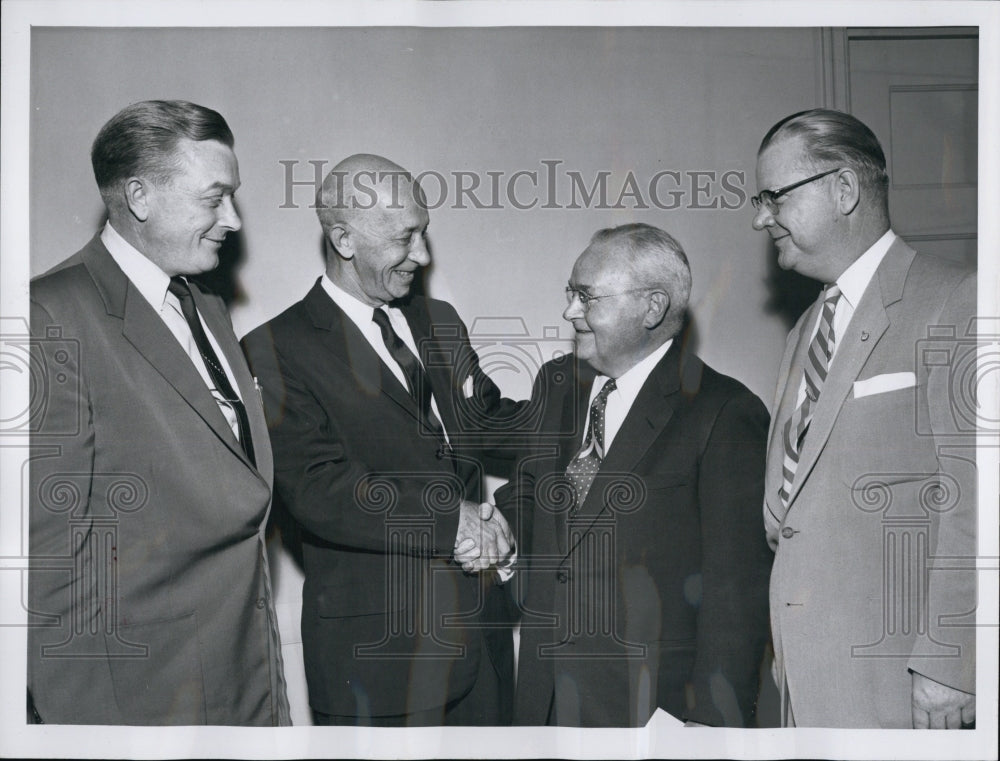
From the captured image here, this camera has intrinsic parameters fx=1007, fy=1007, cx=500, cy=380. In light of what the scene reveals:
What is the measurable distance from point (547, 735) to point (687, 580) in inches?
25.0

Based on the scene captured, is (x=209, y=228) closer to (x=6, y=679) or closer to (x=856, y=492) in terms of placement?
(x=6, y=679)

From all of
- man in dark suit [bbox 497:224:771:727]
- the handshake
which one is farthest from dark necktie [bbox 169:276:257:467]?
man in dark suit [bbox 497:224:771:727]

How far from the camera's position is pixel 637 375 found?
295cm

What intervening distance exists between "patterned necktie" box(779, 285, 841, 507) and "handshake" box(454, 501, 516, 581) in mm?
813

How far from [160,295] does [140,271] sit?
3.5 inches

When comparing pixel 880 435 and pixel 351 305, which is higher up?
pixel 351 305

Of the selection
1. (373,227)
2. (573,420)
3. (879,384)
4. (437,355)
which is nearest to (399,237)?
(373,227)

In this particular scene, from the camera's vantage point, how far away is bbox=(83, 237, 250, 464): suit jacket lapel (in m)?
2.88

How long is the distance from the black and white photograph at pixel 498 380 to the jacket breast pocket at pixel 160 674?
0.04ft

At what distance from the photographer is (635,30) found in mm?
3051

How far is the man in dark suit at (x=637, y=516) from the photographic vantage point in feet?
9.55

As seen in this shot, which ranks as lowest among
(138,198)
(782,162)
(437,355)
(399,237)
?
(437,355)

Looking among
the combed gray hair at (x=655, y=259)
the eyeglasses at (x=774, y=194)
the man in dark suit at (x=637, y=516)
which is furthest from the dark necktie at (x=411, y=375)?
the eyeglasses at (x=774, y=194)

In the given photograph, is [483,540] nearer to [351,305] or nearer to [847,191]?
[351,305]
